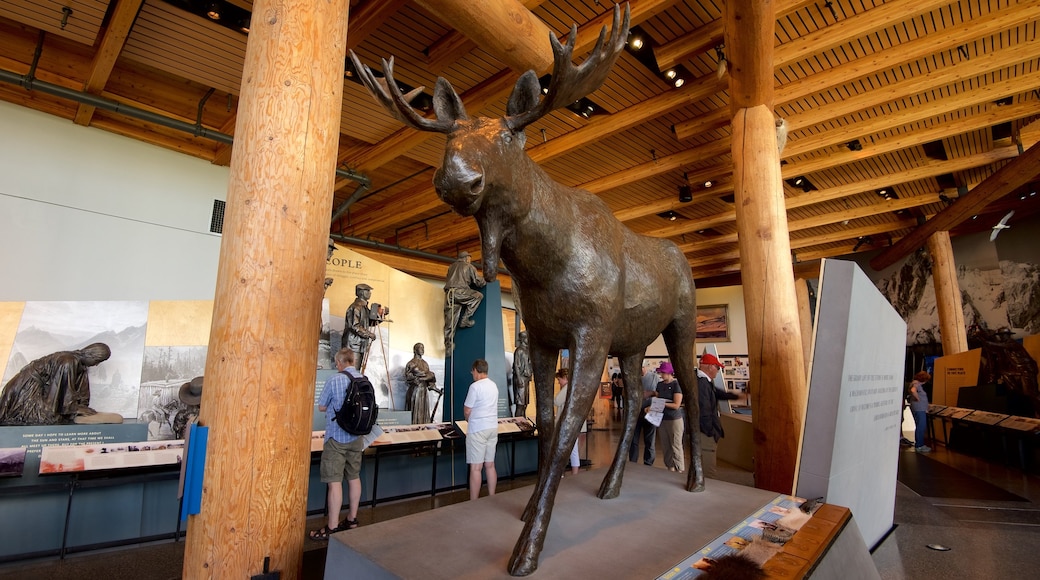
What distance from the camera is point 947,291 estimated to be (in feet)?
30.5

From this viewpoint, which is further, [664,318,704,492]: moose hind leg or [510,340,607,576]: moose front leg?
[664,318,704,492]: moose hind leg

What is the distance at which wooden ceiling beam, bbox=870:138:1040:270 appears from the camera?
20.8 feet

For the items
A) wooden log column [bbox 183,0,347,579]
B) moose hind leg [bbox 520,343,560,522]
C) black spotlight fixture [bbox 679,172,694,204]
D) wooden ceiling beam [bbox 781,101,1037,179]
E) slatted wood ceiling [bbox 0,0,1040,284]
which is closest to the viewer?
wooden log column [bbox 183,0,347,579]

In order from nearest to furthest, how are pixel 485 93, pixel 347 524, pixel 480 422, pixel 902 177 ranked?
pixel 347 524 < pixel 480 422 < pixel 485 93 < pixel 902 177

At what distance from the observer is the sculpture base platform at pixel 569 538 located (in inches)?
51.1

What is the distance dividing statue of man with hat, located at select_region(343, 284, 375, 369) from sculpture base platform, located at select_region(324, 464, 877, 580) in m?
5.59

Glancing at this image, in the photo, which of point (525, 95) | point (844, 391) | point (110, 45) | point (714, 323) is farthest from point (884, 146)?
point (110, 45)

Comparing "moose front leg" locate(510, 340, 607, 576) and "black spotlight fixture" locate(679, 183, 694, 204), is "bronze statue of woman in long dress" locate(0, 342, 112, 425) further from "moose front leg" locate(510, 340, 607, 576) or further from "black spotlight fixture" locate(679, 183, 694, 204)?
"black spotlight fixture" locate(679, 183, 694, 204)

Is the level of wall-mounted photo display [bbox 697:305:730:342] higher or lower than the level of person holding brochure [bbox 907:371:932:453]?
higher

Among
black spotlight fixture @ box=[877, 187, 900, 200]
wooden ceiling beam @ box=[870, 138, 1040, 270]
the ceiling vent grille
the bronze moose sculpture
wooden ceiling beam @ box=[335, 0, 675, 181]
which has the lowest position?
the bronze moose sculpture

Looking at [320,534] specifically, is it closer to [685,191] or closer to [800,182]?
[685,191]

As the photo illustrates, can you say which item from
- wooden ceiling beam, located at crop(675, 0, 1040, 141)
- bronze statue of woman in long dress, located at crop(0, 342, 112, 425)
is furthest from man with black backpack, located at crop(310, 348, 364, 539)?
wooden ceiling beam, located at crop(675, 0, 1040, 141)

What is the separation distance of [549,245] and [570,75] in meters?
0.49

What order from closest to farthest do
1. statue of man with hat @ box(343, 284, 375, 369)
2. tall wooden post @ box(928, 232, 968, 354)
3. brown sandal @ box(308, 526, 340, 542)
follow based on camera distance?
brown sandal @ box(308, 526, 340, 542) → statue of man with hat @ box(343, 284, 375, 369) → tall wooden post @ box(928, 232, 968, 354)
